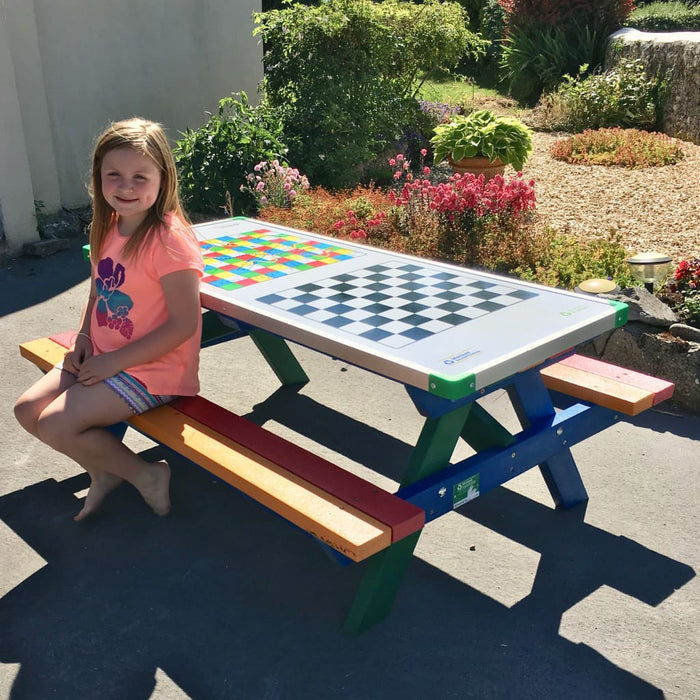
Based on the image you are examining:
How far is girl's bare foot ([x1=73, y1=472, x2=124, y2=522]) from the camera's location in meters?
3.49

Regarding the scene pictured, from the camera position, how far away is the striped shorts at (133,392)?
3.20 meters

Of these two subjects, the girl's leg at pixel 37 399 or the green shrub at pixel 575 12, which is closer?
the girl's leg at pixel 37 399

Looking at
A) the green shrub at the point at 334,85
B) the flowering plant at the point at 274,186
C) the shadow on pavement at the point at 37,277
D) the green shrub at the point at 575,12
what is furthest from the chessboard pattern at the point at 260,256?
the green shrub at the point at 575,12

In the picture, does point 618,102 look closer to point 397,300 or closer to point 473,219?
point 473,219

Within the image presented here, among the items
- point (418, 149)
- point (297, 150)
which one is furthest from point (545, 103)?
point (297, 150)

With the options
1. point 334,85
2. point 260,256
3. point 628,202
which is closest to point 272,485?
point 260,256

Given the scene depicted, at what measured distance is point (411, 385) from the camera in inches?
105

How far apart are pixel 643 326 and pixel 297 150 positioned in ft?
14.7

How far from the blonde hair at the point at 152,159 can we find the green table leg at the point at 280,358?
1.45 metres

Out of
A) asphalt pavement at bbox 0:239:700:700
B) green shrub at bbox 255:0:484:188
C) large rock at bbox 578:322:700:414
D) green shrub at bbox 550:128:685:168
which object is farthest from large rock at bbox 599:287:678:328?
green shrub at bbox 550:128:685:168

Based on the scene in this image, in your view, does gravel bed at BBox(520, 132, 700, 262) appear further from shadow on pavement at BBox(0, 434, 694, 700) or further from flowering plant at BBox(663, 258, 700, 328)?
shadow on pavement at BBox(0, 434, 694, 700)

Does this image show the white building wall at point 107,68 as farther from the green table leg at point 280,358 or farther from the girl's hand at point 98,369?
the girl's hand at point 98,369

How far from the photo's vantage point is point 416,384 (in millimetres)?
2609

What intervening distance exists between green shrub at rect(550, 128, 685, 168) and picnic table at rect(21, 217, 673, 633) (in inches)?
233
